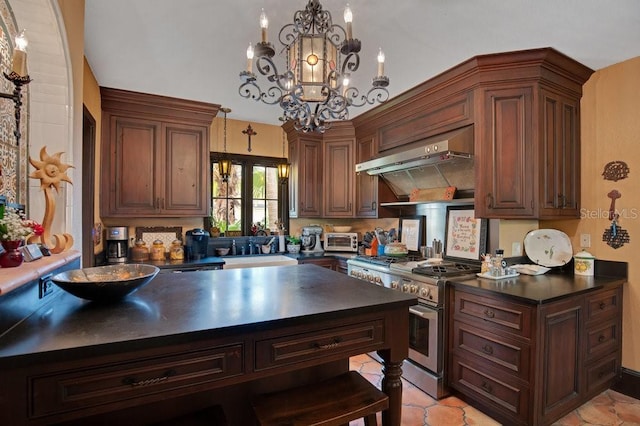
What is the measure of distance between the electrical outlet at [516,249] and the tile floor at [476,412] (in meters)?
1.14

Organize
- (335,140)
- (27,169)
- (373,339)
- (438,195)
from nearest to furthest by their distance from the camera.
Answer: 1. (373,339)
2. (27,169)
3. (438,195)
4. (335,140)

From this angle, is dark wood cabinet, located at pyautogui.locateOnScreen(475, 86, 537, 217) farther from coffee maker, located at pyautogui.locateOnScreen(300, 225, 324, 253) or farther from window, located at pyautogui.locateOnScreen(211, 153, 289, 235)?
window, located at pyautogui.locateOnScreen(211, 153, 289, 235)

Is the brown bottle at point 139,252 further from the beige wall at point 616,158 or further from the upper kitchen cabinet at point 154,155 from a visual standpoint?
the beige wall at point 616,158

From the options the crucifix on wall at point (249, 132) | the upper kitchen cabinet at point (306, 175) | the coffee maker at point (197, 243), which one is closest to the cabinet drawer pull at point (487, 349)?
the upper kitchen cabinet at point (306, 175)

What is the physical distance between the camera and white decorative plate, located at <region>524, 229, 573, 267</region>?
274 cm

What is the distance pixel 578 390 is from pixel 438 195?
1822 mm

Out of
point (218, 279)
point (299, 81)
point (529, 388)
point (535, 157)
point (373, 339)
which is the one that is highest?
point (299, 81)

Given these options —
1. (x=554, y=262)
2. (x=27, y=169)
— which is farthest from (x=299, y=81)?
(x=554, y=262)

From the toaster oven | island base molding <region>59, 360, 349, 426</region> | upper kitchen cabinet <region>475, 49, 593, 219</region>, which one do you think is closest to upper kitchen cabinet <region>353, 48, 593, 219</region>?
upper kitchen cabinet <region>475, 49, 593, 219</region>

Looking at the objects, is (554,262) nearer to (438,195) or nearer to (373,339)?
(438,195)

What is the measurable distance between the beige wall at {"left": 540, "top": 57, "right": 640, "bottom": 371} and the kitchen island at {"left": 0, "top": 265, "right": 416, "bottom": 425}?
222cm

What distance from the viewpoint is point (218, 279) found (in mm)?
1860

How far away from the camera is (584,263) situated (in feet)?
8.66

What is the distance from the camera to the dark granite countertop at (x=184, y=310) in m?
0.97
